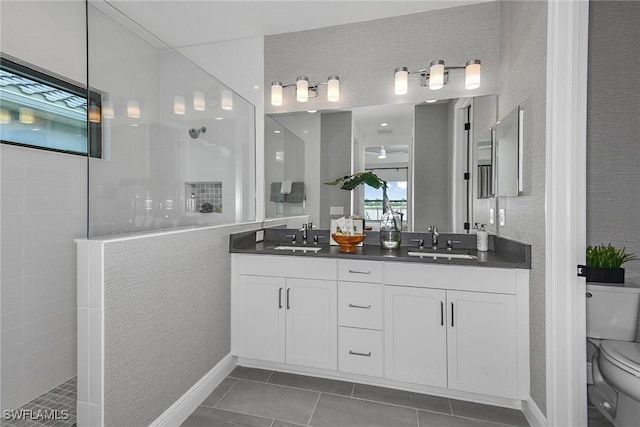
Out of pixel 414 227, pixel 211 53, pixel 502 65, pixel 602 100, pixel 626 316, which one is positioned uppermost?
pixel 211 53

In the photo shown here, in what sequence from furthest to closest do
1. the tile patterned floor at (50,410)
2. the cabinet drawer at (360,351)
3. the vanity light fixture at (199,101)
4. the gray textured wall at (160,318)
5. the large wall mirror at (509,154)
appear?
the vanity light fixture at (199,101) → the cabinet drawer at (360,351) → the large wall mirror at (509,154) → the tile patterned floor at (50,410) → the gray textured wall at (160,318)

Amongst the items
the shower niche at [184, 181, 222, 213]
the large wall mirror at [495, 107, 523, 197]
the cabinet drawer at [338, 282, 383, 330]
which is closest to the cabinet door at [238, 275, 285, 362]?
the cabinet drawer at [338, 282, 383, 330]

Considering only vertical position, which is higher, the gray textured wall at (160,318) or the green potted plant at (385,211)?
the green potted plant at (385,211)

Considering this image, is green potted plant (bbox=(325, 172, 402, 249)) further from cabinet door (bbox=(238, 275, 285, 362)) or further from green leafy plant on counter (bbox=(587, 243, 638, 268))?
green leafy plant on counter (bbox=(587, 243, 638, 268))

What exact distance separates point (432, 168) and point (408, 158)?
20cm

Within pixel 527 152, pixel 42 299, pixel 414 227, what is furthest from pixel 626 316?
pixel 42 299

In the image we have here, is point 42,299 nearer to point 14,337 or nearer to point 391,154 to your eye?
point 14,337

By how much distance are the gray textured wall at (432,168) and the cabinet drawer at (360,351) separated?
0.92 meters

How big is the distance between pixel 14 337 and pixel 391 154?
8.70 feet

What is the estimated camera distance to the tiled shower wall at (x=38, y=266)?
1.76 meters

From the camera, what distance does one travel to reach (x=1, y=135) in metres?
1.71

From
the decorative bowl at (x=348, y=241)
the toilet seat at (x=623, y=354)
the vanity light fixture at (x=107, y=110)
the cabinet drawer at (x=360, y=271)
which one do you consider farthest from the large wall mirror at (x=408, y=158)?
the vanity light fixture at (x=107, y=110)

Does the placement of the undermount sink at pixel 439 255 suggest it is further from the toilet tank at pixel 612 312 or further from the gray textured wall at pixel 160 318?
the gray textured wall at pixel 160 318

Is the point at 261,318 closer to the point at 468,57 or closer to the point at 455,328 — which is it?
the point at 455,328
